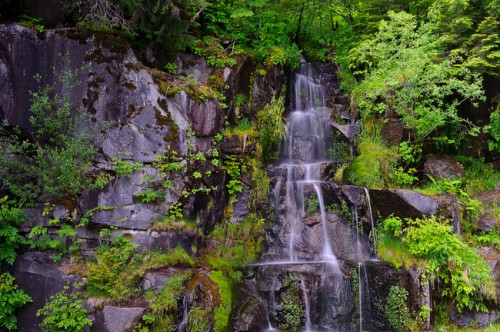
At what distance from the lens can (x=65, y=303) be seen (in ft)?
21.0

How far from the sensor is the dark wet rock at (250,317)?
7.02m

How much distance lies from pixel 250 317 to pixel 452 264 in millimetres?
4481

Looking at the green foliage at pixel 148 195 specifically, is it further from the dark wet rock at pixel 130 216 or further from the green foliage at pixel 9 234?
the green foliage at pixel 9 234

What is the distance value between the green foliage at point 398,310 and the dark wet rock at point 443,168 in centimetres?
382

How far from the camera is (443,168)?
32.3ft

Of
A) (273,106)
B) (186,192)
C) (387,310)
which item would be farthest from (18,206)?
(387,310)

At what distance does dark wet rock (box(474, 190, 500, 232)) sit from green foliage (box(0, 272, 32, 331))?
10321 mm

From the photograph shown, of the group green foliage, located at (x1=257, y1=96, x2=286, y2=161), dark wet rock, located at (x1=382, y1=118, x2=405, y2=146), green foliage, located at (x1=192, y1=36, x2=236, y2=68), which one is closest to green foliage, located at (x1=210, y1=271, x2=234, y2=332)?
green foliage, located at (x1=257, y1=96, x2=286, y2=161)

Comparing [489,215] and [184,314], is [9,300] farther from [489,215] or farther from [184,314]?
[489,215]

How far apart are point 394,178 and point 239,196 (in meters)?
4.20

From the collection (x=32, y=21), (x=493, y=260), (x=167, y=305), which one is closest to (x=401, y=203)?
(x=493, y=260)

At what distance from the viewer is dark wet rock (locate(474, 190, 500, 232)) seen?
884 centimetres

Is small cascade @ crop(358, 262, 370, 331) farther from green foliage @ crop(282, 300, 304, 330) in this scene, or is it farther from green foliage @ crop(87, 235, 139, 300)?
green foliage @ crop(87, 235, 139, 300)

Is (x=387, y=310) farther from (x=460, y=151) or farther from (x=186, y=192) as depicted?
(x=460, y=151)
